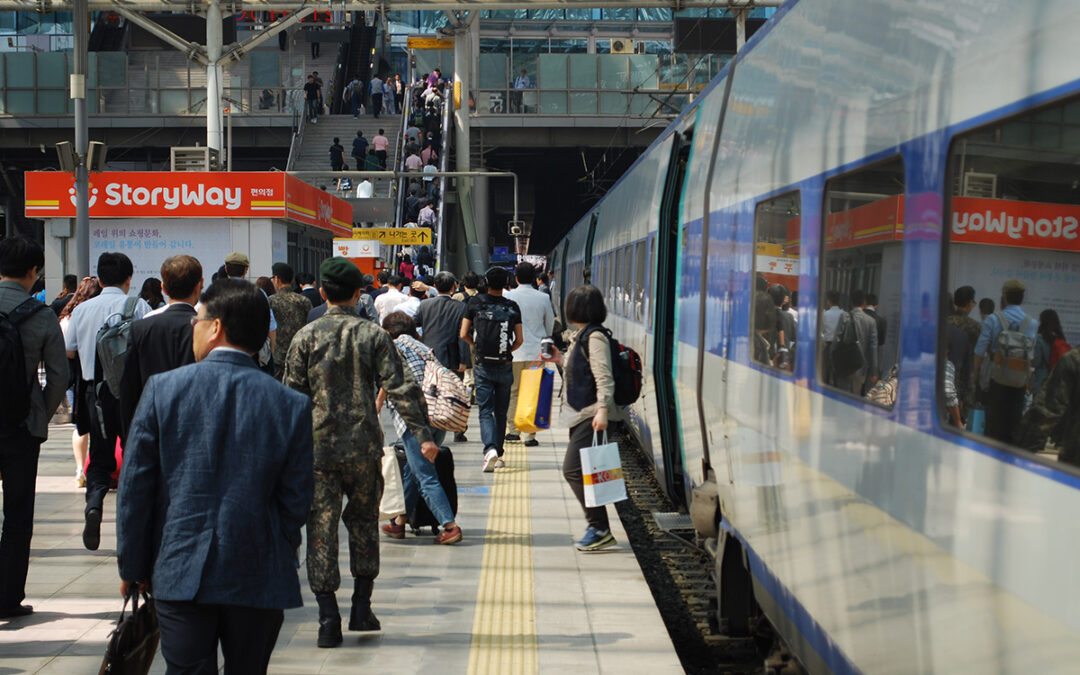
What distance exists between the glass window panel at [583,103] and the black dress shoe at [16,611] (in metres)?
34.2

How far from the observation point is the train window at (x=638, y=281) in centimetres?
1227

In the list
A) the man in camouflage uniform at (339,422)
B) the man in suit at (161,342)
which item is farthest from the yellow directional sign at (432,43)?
the man in camouflage uniform at (339,422)

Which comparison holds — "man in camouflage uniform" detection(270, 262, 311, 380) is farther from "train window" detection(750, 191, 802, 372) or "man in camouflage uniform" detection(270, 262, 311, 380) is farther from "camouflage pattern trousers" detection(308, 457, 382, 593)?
"train window" detection(750, 191, 802, 372)

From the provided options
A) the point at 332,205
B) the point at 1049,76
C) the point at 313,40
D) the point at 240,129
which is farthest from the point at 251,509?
the point at 313,40

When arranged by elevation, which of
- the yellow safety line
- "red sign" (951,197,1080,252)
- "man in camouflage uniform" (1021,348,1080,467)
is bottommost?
the yellow safety line

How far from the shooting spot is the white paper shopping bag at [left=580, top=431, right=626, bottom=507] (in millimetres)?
7578

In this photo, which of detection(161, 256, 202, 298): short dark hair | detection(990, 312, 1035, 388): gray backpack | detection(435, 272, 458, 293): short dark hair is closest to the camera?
detection(990, 312, 1035, 388): gray backpack

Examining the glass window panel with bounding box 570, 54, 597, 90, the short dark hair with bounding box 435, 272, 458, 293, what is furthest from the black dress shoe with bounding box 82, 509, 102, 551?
the glass window panel with bounding box 570, 54, 597, 90

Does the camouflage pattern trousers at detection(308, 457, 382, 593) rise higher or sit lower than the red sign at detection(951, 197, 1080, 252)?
lower

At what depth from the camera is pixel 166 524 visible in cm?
345

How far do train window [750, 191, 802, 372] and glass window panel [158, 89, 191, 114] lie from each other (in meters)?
36.1

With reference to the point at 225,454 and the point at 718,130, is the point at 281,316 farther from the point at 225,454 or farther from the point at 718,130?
the point at 225,454

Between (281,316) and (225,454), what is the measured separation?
766 cm

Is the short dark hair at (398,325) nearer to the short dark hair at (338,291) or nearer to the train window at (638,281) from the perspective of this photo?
the short dark hair at (338,291)
